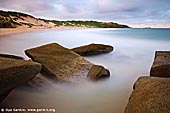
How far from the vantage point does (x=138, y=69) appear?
13.0ft

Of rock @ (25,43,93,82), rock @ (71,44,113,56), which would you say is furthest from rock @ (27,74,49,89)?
rock @ (71,44,113,56)

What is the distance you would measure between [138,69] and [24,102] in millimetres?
2444

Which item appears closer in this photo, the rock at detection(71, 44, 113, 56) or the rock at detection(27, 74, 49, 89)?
the rock at detection(27, 74, 49, 89)

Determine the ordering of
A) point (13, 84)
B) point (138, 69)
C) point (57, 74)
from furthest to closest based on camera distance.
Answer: point (138, 69)
point (57, 74)
point (13, 84)

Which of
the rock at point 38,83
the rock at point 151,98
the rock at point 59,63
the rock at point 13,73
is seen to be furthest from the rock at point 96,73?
the rock at point 151,98

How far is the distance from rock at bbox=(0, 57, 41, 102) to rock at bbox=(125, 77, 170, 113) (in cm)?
99

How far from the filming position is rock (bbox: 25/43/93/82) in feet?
9.05

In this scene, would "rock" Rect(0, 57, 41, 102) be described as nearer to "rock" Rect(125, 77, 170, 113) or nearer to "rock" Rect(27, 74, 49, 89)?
"rock" Rect(27, 74, 49, 89)

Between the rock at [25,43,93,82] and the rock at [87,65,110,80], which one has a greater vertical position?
the rock at [25,43,93,82]

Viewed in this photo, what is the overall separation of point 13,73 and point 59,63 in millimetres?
1172

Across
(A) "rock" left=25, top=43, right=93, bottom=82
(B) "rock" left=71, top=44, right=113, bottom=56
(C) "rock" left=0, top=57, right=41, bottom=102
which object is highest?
(C) "rock" left=0, top=57, right=41, bottom=102

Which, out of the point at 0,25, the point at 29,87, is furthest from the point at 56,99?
the point at 0,25

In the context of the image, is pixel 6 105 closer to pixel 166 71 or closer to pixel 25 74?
pixel 25 74

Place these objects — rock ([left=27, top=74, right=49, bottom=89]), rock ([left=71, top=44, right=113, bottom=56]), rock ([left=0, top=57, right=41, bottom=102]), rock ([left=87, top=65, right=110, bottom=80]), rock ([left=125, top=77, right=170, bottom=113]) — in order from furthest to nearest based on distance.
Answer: rock ([left=71, top=44, right=113, bottom=56]), rock ([left=87, top=65, right=110, bottom=80]), rock ([left=27, top=74, right=49, bottom=89]), rock ([left=0, top=57, right=41, bottom=102]), rock ([left=125, top=77, right=170, bottom=113])
